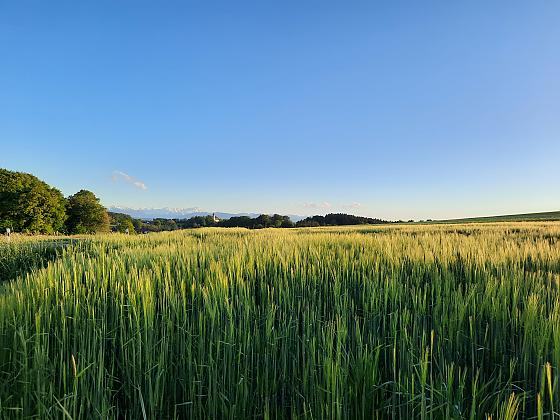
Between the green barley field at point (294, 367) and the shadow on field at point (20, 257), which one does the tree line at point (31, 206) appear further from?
the green barley field at point (294, 367)

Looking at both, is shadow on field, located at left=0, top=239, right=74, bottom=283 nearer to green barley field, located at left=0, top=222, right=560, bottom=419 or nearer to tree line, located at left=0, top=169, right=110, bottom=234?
green barley field, located at left=0, top=222, right=560, bottom=419

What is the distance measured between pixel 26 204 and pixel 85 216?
12.6 metres

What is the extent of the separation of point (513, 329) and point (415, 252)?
2336mm

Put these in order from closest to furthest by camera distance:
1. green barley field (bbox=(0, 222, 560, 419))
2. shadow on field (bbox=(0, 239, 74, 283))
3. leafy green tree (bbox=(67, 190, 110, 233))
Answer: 1. green barley field (bbox=(0, 222, 560, 419))
2. shadow on field (bbox=(0, 239, 74, 283))
3. leafy green tree (bbox=(67, 190, 110, 233))

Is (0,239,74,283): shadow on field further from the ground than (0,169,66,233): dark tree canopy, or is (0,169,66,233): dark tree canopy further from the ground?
(0,169,66,233): dark tree canopy

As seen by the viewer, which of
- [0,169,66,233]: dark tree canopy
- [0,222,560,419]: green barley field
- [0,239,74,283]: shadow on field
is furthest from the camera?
[0,169,66,233]: dark tree canopy

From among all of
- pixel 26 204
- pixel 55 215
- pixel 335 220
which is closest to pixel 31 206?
pixel 26 204

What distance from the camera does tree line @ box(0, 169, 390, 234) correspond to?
43.0 m

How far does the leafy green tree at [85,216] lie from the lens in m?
55.3

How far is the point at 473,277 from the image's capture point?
3309 mm

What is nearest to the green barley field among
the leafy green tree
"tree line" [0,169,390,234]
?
"tree line" [0,169,390,234]

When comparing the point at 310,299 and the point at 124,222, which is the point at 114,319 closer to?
the point at 310,299

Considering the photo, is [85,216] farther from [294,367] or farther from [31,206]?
[294,367]

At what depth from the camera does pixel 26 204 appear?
43.5 m
